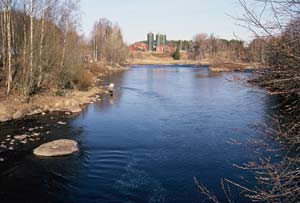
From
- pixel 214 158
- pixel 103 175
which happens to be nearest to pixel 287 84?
pixel 103 175

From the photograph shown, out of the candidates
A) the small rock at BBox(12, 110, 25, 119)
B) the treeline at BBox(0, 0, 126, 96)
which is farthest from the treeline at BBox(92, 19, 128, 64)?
the small rock at BBox(12, 110, 25, 119)

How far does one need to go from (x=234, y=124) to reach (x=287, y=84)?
12.8 meters

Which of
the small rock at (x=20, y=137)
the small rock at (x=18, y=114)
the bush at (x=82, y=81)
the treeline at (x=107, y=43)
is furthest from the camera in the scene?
the treeline at (x=107, y=43)

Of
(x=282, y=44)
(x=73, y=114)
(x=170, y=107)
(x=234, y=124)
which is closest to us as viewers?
(x=282, y=44)

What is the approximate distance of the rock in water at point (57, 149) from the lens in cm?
1131

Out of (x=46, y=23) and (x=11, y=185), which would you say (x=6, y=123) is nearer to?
(x=11, y=185)

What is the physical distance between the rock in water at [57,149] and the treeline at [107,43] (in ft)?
172

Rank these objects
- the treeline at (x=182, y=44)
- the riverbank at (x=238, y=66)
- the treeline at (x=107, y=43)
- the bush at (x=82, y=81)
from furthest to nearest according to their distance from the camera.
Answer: the treeline at (x=182, y=44)
the treeline at (x=107, y=43)
the bush at (x=82, y=81)
the riverbank at (x=238, y=66)

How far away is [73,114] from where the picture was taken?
18.8 meters

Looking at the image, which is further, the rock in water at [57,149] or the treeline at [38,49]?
the treeline at [38,49]

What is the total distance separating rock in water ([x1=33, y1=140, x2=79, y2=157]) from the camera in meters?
11.3

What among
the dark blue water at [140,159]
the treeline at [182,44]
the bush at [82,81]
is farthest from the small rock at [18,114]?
the treeline at [182,44]

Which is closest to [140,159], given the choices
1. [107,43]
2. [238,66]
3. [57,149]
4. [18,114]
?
[57,149]

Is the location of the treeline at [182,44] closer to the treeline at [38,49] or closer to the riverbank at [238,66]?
the treeline at [38,49]
